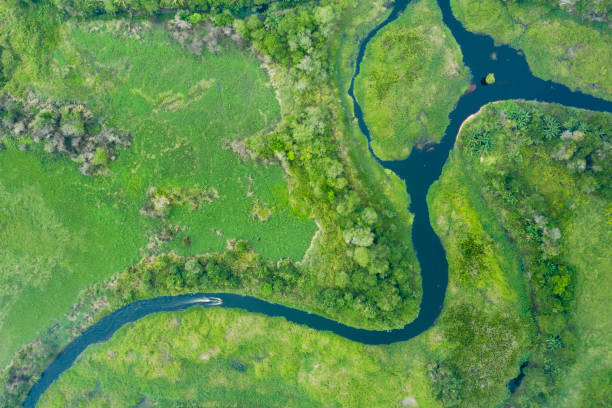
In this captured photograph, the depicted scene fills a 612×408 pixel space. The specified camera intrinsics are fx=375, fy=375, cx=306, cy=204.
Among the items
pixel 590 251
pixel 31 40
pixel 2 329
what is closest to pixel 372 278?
pixel 590 251

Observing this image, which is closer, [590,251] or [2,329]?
[590,251]

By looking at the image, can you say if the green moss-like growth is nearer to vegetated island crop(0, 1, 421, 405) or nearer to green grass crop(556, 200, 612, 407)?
green grass crop(556, 200, 612, 407)

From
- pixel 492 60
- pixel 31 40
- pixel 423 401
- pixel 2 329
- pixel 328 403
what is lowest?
pixel 423 401

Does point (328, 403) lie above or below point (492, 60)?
below

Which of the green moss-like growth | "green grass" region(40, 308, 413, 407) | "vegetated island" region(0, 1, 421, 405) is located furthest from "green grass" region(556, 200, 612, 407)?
"green grass" region(40, 308, 413, 407)

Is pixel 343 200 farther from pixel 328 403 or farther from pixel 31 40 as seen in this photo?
pixel 31 40

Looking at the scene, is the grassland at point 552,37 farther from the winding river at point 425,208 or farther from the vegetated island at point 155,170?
the vegetated island at point 155,170
